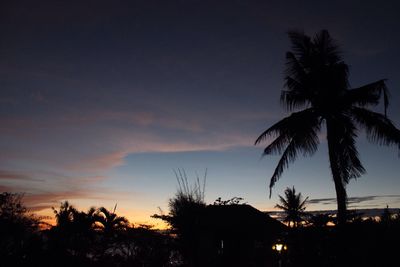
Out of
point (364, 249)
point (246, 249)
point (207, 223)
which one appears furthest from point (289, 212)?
point (364, 249)

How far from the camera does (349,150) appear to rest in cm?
1352

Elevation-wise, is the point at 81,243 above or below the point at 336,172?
below

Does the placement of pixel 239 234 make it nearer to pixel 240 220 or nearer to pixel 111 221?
pixel 240 220

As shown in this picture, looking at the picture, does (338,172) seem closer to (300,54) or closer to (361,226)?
(361,226)

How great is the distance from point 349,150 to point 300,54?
4948 millimetres

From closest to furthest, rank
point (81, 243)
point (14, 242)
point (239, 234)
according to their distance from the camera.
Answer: point (14, 242) < point (81, 243) < point (239, 234)

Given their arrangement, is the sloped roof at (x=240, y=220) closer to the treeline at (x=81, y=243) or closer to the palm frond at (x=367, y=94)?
the treeline at (x=81, y=243)

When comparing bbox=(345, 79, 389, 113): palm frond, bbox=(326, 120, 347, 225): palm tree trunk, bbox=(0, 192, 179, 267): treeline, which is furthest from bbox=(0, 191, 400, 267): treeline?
bbox=(345, 79, 389, 113): palm frond

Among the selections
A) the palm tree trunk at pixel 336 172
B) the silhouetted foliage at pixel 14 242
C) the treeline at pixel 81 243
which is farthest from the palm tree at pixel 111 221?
the palm tree trunk at pixel 336 172

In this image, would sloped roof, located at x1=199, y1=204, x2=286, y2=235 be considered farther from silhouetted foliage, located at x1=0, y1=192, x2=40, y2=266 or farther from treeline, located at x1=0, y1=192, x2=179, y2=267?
silhouetted foliage, located at x1=0, y1=192, x2=40, y2=266

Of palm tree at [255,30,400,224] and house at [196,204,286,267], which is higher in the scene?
palm tree at [255,30,400,224]

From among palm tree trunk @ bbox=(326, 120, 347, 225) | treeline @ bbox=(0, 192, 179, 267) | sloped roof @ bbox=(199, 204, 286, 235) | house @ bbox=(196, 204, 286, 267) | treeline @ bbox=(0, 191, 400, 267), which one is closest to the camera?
treeline @ bbox=(0, 191, 400, 267)

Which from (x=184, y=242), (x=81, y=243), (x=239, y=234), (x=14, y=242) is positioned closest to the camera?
(x=14, y=242)

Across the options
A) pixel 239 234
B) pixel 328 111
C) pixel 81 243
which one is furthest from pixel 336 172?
pixel 81 243
